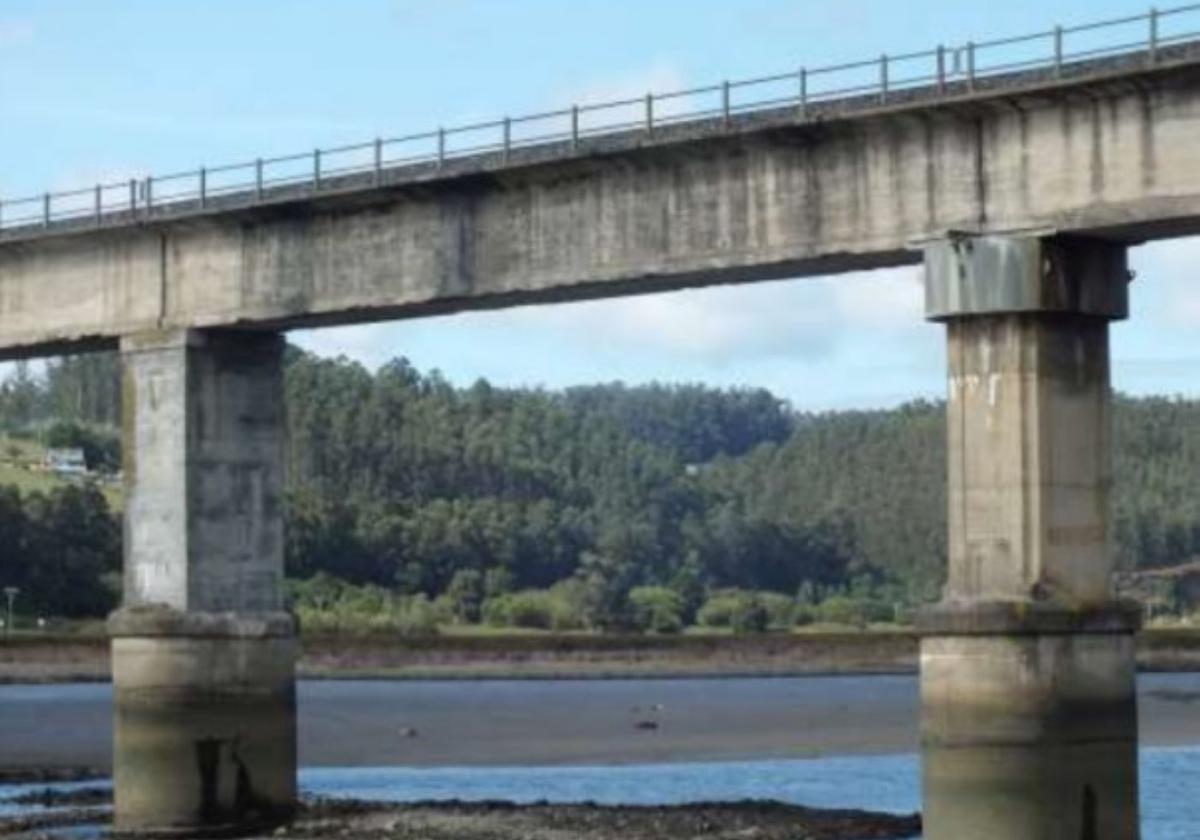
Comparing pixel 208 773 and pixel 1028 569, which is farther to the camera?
pixel 208 773

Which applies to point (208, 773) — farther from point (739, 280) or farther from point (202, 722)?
point (739, 280)

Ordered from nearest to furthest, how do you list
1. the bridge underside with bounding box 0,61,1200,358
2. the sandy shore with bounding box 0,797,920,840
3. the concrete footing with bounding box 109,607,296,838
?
the bridge underside with bounding box 0,61,1200,358 < the sandy shore with bounding box 0,797,920,840 < the concrete footing with bounding box 109,607,296,838

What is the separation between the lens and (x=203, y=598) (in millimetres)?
61750

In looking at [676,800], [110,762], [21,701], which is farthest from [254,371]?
[21,701]

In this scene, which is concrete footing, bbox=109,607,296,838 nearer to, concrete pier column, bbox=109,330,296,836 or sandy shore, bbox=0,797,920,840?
concrete pier column, bbox=109,330,296,836

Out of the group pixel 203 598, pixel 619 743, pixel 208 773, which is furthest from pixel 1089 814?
pixel 619 743

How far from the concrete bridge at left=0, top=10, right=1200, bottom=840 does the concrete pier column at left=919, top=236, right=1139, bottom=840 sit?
0.05 m

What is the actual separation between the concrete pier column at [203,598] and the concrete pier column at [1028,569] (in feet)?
63.7

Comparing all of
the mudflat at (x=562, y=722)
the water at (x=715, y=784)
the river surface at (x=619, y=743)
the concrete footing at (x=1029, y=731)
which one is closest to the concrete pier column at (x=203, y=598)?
the water at (x=715, y=784)

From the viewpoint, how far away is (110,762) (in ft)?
296

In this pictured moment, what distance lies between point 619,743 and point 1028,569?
5894 cm

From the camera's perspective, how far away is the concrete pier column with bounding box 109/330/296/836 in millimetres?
59938

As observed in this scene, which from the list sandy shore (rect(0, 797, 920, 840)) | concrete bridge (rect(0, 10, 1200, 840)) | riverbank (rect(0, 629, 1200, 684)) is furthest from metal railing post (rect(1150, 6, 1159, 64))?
riverbank (rect(0, 629, 1200, 684))

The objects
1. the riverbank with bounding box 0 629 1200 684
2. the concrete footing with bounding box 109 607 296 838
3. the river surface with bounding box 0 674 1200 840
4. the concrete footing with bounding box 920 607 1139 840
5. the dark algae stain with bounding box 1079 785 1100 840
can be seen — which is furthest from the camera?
the riverbank with bounding box 0 629 1200 684
